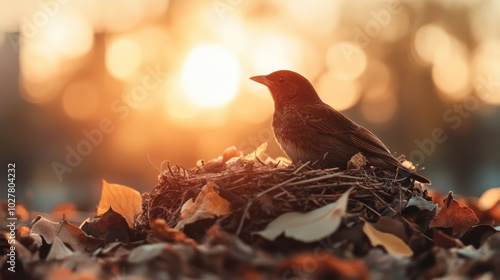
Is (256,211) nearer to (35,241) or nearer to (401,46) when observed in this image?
(35,241)

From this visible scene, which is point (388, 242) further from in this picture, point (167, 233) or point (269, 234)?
point (167, 233)

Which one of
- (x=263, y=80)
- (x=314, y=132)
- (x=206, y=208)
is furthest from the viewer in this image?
(x=263, y=80)

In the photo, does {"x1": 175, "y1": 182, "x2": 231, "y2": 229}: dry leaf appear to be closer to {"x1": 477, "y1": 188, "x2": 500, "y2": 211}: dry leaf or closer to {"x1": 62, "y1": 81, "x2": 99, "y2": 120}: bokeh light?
{"x1": 477, "y1": 188, "x2": 500, "y2": 211}: dry leaf

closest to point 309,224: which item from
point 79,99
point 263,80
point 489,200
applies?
point 263,80

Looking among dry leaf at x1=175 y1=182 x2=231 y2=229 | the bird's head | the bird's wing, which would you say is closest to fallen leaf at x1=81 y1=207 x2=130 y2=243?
dry leaf at x1=175 y1=182 x2=231 y2=229

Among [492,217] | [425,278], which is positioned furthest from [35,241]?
[492,217]

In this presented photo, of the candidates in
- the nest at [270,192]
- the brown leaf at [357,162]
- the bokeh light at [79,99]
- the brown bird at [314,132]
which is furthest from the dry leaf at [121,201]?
the bokeh light at [79,99]
